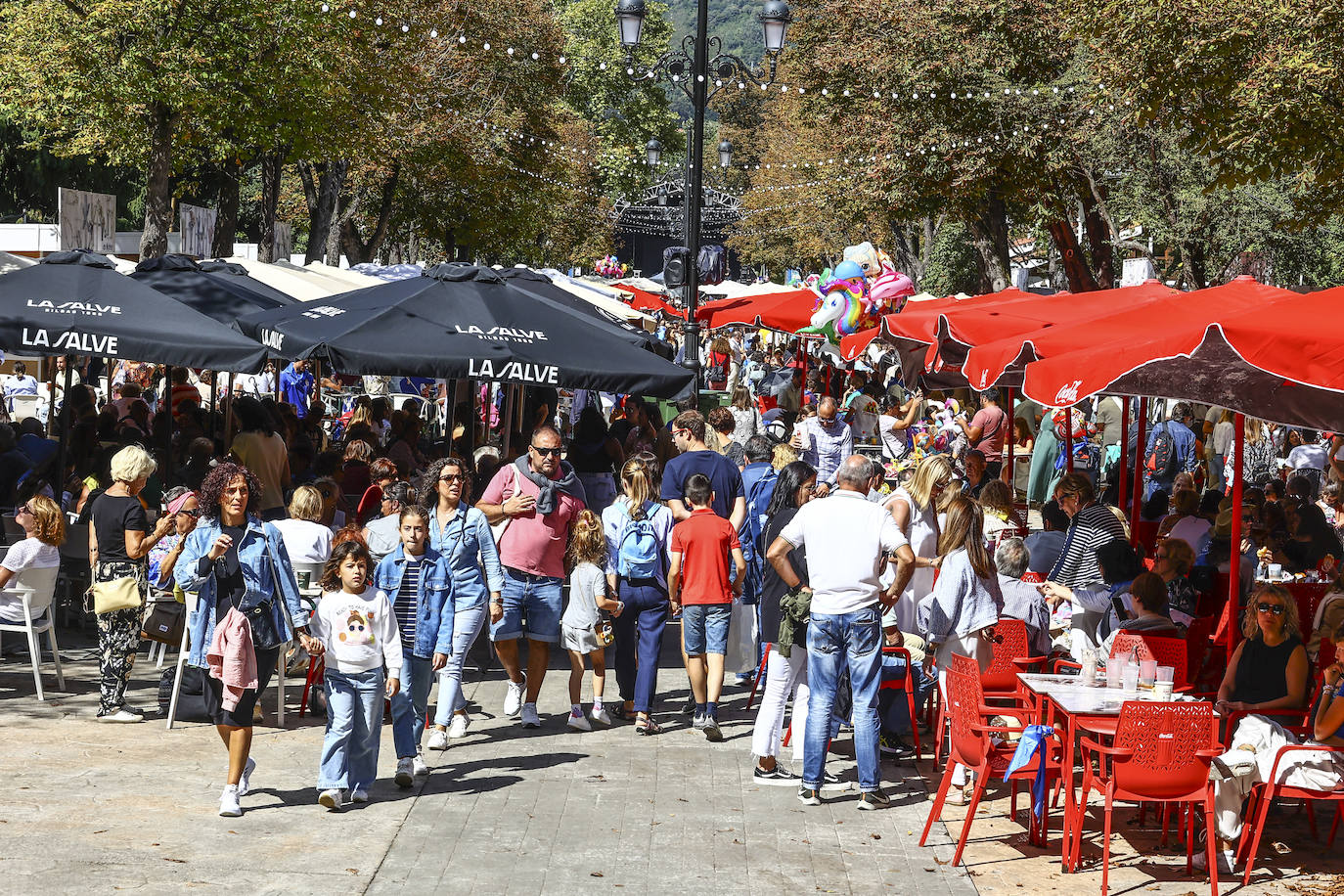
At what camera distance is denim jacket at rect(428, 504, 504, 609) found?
866 centimetres

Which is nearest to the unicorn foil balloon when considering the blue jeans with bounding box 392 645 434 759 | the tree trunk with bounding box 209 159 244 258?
the blue jeans with bounding box 392 645 434 759

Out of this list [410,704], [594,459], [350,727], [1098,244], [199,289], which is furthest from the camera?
[1098,244]

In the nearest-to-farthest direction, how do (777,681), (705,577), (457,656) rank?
(777,681) < (457,656) < (705,577)

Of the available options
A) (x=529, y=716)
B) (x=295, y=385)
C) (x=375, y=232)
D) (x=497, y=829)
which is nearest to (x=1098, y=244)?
(x=295, y=385)

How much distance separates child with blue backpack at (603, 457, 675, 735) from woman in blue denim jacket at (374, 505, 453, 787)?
1331 millimetres

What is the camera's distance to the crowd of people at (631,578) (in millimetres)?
7480

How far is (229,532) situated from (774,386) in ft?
54.9

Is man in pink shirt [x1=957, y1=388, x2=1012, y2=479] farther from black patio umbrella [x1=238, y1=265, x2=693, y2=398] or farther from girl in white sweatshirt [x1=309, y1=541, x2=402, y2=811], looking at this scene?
girl in white sweatshirt [x1=309, y1=541, x2=402, y2=811]

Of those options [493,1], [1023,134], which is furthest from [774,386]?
[493,1]

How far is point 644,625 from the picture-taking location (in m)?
9.32

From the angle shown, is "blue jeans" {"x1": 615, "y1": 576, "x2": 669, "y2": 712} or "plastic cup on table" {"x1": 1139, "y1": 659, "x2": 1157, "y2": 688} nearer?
"plastic cup on table" {"x1": 1139, "y1": 659, "x2": 1157, "y2": 688}

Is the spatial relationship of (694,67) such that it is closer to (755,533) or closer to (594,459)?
(594,459)

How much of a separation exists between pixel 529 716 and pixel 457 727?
0.52 meters

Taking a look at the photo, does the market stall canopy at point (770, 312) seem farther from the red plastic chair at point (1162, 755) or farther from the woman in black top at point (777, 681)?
the red plastic chair at point (1162, 755)
